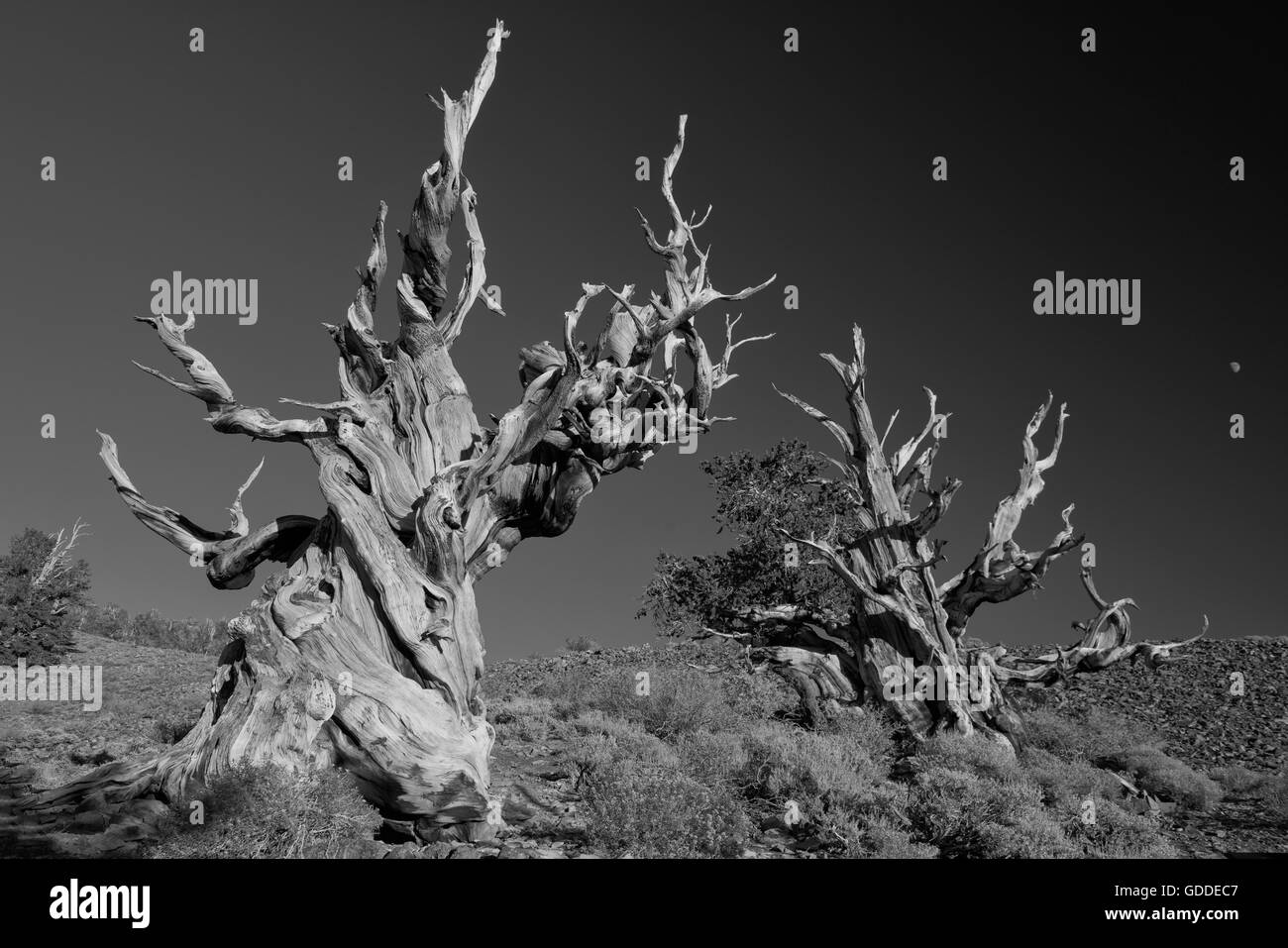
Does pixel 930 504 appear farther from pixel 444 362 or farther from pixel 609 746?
pixel 444 362

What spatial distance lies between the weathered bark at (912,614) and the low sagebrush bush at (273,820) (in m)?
9.73

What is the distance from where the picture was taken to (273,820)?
787 centimetres

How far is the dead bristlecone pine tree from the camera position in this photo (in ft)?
30.6

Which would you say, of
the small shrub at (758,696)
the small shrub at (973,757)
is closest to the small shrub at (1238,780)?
the small shrub at (973,757)

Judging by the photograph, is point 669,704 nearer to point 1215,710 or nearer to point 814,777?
point 814,777

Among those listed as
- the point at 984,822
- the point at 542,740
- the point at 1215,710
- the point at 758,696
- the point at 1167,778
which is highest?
the point at 984,822

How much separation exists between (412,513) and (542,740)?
15.9 feet

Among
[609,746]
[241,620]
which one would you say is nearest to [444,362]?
[241,620]

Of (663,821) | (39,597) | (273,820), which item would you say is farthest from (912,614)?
(39,597)

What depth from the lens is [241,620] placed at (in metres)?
9.71

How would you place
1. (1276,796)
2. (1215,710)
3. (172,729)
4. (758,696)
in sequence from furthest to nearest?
(1215,710) < (758,696) < (1276,796) < (172,729)

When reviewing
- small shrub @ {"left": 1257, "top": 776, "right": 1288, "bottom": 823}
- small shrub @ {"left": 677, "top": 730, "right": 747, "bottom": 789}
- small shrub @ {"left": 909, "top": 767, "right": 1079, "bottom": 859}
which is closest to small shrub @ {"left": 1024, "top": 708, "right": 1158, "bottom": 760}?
small shrub @ {"left": 1257, "top": 776, "right": 1288, "bottom": 823}
